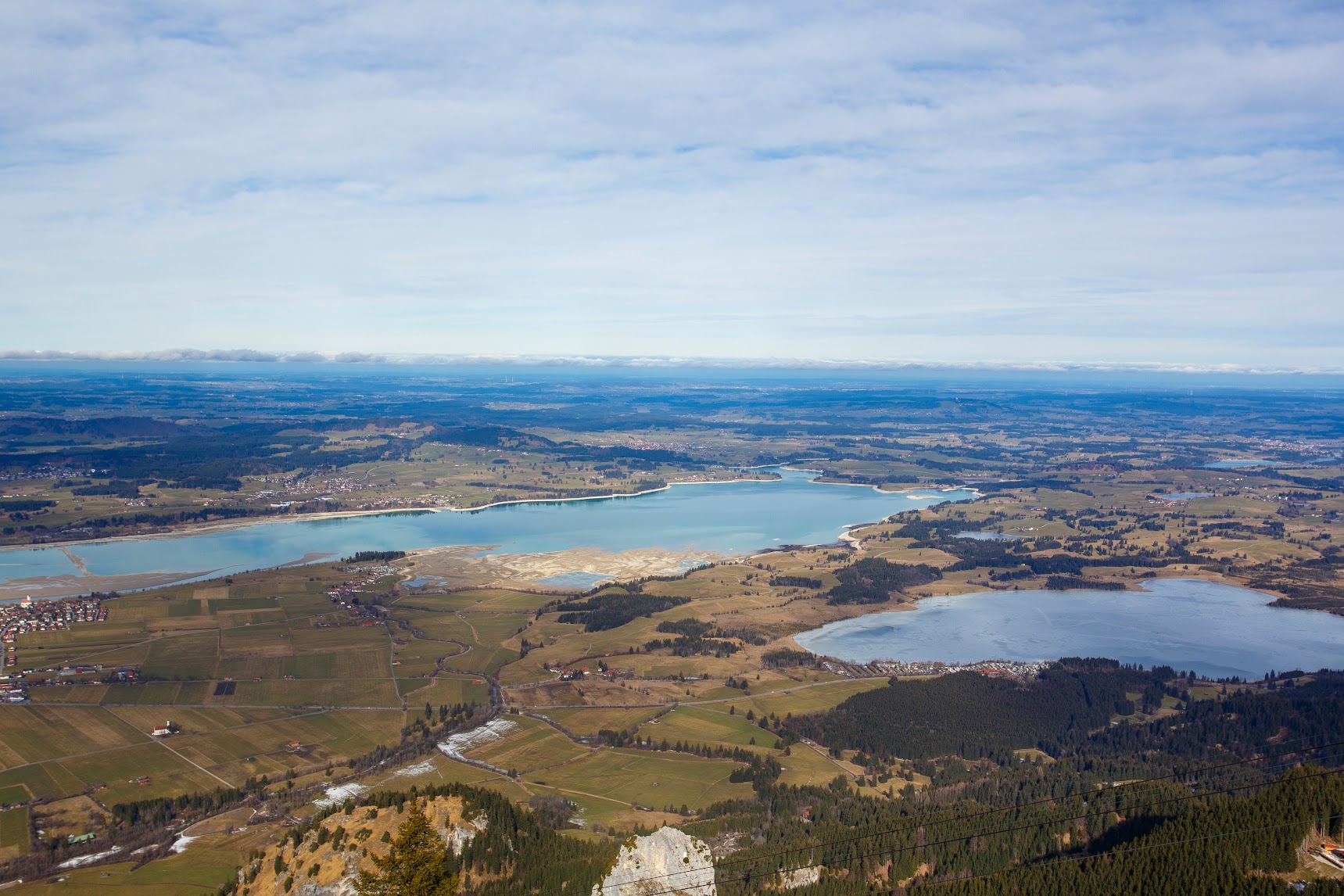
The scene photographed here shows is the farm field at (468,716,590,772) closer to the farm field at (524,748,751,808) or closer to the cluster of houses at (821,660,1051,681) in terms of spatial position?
the farm field at (524,748,751,808)

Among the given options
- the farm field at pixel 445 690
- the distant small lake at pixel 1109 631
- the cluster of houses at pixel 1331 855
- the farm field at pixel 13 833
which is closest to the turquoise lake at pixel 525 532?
the distant small lake at pixel 1109 631

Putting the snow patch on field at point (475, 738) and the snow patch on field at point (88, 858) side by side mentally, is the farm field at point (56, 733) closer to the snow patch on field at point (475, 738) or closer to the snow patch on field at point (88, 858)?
the snow patch on field at point (88, 858)

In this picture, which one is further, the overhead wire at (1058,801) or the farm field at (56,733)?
the farm field at (56,733)

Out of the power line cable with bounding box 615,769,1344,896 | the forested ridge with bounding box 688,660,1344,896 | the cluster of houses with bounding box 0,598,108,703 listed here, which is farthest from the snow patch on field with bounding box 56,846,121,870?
the cluster of houses with bounding box 0,598,108,703

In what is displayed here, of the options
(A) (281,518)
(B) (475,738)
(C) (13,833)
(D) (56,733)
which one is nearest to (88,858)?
(C) (13,833)

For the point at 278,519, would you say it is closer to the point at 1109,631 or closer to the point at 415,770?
the point at 415,770

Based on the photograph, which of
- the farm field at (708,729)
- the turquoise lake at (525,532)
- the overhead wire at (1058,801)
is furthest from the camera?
the turquoise lake at (525,532)

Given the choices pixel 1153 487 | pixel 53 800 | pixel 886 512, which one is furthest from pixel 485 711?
pixel 1153 487
